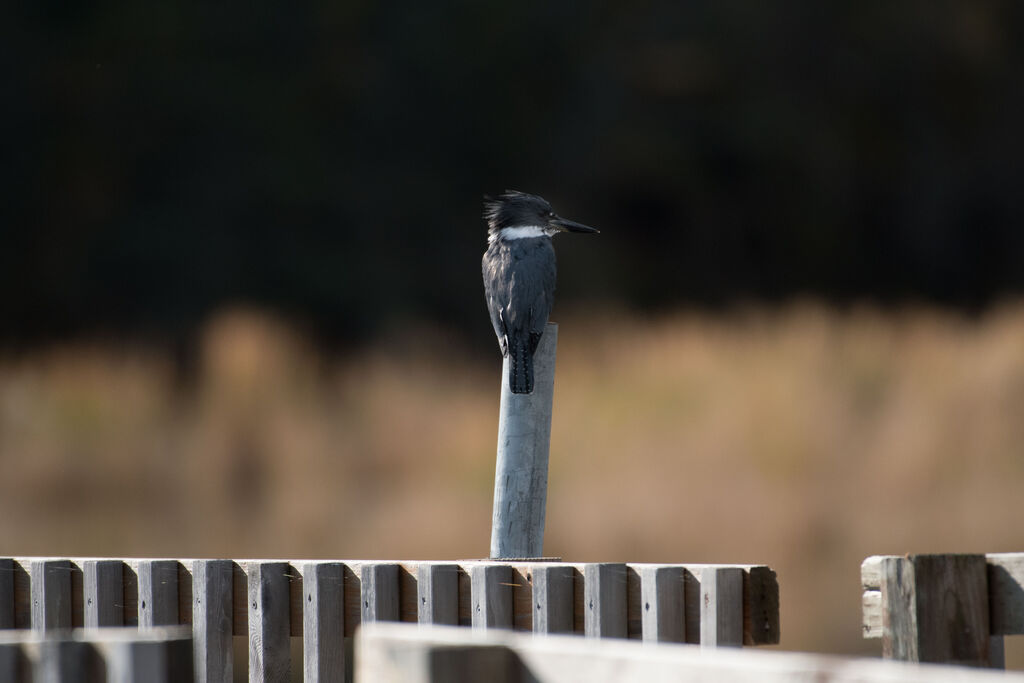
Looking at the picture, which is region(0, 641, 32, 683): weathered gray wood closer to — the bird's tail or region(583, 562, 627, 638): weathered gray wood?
region(583, 562, 627, 638): weathered gray wood

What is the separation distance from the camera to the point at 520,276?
11.3 feet

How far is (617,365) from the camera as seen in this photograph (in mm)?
8617

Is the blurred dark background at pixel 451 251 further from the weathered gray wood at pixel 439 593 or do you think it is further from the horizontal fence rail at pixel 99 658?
the horizontal fence rail at pixel 99 658

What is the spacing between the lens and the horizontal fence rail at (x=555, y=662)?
1.00 m

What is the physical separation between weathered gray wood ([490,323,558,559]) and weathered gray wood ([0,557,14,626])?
1099mm

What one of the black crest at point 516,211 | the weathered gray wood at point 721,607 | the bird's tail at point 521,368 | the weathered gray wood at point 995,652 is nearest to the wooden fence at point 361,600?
the weathered gray wood at point 721,607

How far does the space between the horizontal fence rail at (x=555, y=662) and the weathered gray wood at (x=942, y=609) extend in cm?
107

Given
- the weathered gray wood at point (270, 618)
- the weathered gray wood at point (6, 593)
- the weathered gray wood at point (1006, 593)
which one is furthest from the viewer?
the weathered gray wood at point (6, 593)

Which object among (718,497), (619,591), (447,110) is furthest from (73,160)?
(619,591)

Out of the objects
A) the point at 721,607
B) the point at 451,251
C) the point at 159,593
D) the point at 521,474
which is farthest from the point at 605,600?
the point at 451,251

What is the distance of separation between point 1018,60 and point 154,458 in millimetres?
11675

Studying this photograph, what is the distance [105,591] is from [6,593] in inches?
14.6

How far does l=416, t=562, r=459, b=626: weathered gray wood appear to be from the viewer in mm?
2576

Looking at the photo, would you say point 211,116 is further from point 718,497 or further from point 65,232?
Result: point 718,497
